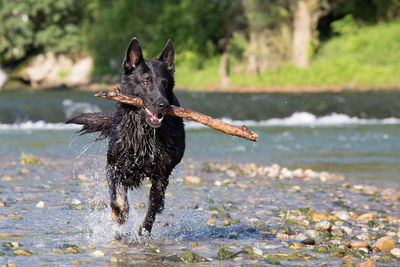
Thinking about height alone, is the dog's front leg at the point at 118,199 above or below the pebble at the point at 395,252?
above

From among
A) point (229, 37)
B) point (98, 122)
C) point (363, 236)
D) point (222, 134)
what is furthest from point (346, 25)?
point (363, 236)

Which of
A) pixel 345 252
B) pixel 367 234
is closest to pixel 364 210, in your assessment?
pixel 367 234

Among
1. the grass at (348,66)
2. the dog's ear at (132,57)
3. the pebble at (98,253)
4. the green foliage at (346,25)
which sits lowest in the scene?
the pebble at (98,253)

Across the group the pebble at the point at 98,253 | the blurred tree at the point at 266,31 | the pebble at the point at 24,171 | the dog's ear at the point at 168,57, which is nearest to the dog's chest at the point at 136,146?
the dog's ear at the point at 168,57

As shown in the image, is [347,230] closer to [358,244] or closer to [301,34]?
[358,244]

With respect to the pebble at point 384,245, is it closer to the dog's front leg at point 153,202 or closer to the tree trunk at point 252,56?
the dog's front leg at point 153,202

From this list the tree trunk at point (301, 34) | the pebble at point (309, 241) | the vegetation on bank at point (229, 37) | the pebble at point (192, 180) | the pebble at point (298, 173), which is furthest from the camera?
the tree trunk at point (301, 34)

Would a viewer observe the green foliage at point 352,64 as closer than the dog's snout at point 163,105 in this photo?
No

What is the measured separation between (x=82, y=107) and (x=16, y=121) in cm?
344

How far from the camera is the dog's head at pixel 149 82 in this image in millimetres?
6109

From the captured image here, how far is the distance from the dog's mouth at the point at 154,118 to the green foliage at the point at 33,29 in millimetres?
46784

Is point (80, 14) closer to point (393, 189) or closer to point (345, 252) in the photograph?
point (393, 189)

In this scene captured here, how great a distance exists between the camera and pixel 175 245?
244 inches

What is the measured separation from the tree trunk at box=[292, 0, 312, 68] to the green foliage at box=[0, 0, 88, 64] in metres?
19.7
